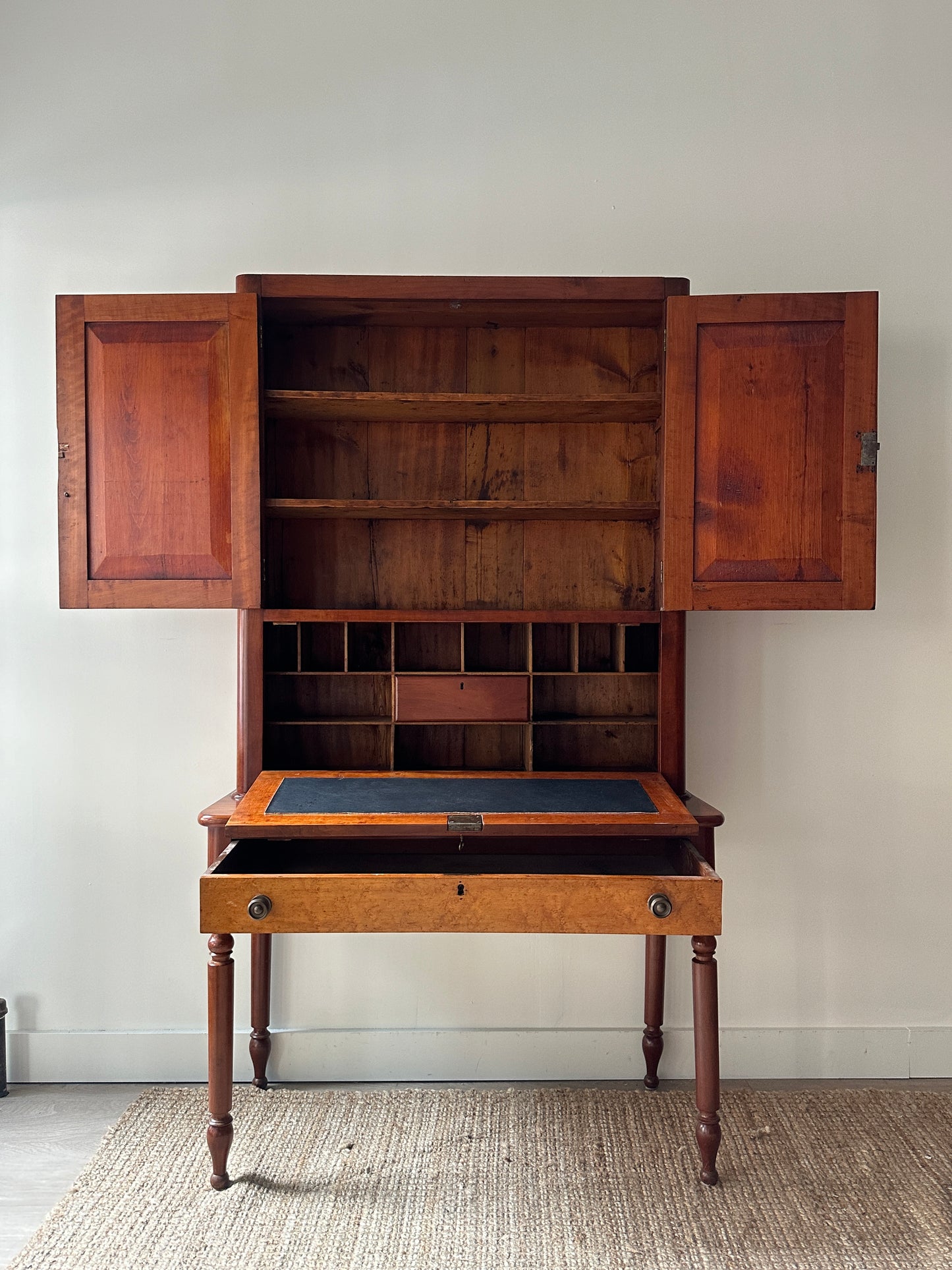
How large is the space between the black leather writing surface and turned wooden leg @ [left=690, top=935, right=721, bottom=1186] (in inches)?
12.1

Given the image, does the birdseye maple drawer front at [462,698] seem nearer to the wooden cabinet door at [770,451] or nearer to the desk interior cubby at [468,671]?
the desk interior cubby at [468,671]

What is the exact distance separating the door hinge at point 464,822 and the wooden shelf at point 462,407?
0.94m

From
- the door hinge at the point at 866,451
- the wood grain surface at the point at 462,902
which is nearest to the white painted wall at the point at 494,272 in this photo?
the door hinge at the point at 866,451

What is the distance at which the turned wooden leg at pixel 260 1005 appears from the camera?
7.58 feet

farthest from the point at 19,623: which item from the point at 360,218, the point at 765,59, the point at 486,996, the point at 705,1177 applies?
the point at 765,59

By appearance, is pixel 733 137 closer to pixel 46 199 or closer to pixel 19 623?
pixel 46 199

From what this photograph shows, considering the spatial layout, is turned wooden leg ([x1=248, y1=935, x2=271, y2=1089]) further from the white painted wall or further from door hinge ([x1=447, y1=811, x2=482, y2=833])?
door hinge ([x1=447, y1=811, x2=482, y2=833])

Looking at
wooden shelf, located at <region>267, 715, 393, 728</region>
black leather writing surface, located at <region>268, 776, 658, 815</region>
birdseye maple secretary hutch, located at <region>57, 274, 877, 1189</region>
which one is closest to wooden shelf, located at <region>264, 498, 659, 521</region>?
birdseye maple secretary hutch, located at <region>57, 274, 877, 1189</region>

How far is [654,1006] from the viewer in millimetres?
2320

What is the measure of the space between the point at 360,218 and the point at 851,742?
193 centimetres

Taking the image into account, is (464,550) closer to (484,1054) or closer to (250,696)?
(250,696)

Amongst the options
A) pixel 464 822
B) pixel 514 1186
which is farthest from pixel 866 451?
pixel 514 1186

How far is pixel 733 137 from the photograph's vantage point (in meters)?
2.34

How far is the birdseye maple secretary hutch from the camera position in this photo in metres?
1.82
